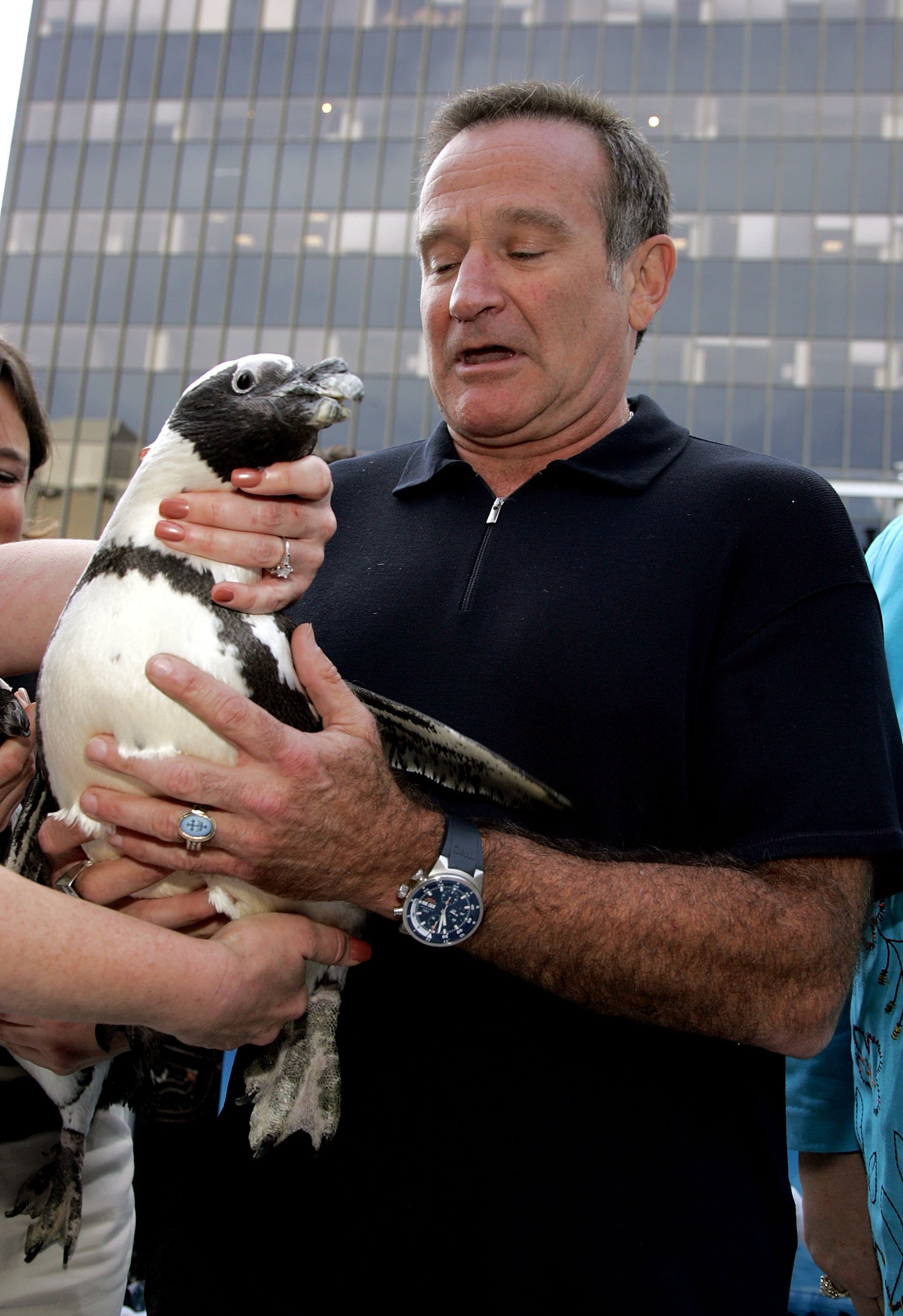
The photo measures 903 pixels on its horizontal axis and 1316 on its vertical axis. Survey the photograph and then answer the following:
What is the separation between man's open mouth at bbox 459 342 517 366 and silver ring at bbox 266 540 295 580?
78 centimetres

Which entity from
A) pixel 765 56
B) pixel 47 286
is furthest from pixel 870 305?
pixel 47 286

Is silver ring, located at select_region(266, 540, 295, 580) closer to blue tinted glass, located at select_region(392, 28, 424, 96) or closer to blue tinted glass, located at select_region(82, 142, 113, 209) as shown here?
blue tinted glass, located at select_region(392, 28, 424, 96)

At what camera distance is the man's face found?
2.48 metres

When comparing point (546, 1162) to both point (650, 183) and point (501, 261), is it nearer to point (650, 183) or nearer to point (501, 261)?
point (501, 261)

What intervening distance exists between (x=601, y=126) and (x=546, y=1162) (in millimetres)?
2377

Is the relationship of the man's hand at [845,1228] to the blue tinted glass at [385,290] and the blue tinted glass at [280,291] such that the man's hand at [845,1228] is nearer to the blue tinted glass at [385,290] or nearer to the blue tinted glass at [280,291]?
the blue tinted glass at [385,290]

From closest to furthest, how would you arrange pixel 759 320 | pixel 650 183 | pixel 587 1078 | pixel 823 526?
pixel 587 1078 → pixel 823 526 → pixel 650 183 → pixel 759 320

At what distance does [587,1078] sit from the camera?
1917 millimetres

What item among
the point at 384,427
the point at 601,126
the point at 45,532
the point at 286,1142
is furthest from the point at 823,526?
the point at 384,427

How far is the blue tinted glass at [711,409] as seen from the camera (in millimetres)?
25719

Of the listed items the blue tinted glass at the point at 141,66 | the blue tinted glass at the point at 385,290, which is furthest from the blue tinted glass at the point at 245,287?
the blue tinted glass at the point at 141,66

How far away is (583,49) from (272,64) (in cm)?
890

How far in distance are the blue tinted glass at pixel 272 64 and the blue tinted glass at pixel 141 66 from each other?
3.36 meters

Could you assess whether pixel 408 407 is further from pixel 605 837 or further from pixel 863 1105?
pixel 605 837
